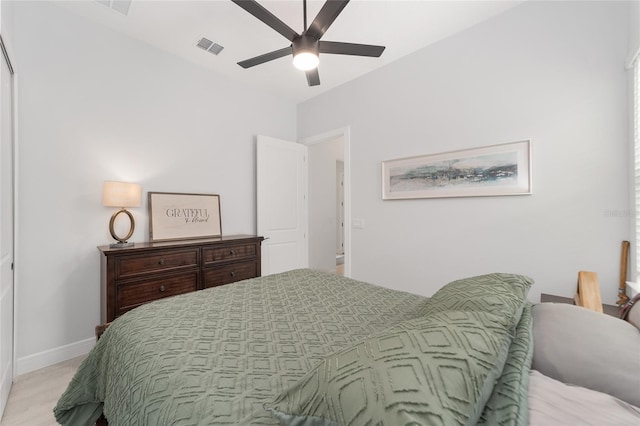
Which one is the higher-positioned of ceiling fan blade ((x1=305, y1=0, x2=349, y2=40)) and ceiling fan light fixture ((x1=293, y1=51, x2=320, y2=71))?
ceiling fan blade ((x1=305, y1=0, x2=349, y2=40))

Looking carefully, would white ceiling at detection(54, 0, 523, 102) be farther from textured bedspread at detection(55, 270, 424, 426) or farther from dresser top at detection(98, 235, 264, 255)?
textured bedspread at detection(55, 270, 424, 426)

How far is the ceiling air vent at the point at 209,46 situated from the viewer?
106 inches

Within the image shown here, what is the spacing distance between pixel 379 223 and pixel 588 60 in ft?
7.14

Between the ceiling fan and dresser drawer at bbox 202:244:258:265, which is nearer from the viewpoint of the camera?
the ceiling fan

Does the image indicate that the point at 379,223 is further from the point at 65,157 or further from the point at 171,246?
the point at 65,157

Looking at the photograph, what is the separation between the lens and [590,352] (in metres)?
0.74

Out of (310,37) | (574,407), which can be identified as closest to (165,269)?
(310,37)

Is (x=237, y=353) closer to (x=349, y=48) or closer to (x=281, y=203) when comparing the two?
(x=349, y=48)

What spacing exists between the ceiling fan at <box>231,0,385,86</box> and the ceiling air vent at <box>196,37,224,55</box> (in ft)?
3.01

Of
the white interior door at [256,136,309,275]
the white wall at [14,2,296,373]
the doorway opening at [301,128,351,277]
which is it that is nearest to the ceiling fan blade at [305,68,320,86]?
the white interior door at [256,136,309,275]

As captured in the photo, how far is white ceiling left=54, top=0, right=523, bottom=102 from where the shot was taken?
7.23 feet

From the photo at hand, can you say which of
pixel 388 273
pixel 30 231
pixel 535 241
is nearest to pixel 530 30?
pixel 535 241

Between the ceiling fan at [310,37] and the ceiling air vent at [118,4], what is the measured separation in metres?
1.15

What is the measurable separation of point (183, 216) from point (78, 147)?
3.56 ft
